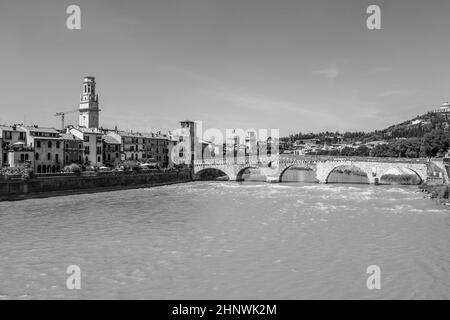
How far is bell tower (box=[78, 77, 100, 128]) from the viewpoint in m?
72.3

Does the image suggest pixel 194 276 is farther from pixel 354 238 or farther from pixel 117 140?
pixel 117 140

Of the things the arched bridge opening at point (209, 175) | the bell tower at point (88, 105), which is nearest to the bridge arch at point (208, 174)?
the arched bridge opening at point (209, 175)

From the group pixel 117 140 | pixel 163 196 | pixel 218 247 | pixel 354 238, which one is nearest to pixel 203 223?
pixel 218 247

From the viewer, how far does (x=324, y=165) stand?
63125mm

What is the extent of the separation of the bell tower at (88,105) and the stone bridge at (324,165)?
18.7 metres

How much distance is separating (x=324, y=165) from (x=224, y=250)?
4451cm

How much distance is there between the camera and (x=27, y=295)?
14891 mm

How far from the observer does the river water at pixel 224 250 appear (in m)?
15.7

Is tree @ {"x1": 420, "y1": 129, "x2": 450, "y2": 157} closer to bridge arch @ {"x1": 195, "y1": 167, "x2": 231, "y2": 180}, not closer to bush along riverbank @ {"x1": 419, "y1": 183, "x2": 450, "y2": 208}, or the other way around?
bridge arch @ {"x1": 195, "y1": 167, "x2": 231, "y2": 180}

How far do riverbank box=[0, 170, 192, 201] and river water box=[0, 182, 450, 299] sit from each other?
3.59m

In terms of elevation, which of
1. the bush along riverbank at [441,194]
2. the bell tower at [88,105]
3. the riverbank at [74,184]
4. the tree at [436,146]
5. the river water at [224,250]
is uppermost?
the bell tower at [88,105]

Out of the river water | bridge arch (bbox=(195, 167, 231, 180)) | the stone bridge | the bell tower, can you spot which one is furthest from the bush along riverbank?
the bell tower

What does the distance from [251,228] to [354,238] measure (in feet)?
20.3

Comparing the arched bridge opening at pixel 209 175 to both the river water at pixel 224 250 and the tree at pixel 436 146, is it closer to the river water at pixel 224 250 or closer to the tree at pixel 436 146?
the river water at pixel 224 250
